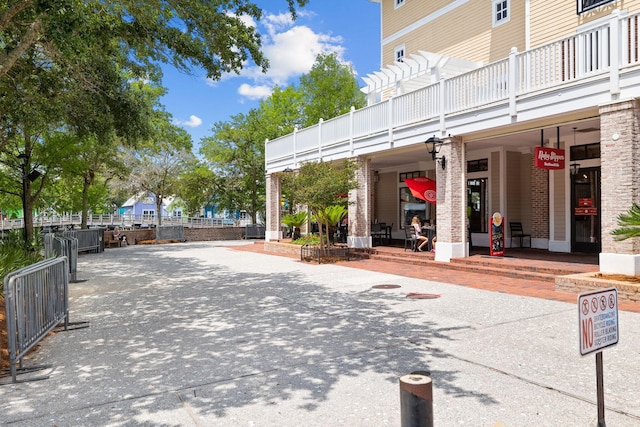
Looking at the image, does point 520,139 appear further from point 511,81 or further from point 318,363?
point 318,363

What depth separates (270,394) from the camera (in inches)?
167

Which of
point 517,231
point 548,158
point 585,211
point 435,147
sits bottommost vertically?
point 517,231

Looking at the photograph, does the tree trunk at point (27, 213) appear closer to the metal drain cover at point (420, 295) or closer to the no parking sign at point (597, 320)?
the metal drain cover at point (420, 295)

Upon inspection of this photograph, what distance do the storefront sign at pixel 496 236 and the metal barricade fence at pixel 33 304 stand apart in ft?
35.7

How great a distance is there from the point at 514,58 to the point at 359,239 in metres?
8.54

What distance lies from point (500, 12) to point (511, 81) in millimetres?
6490

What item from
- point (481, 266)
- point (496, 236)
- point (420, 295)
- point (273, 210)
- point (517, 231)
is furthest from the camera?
point (273, 210)

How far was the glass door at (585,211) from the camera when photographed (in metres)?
13.8

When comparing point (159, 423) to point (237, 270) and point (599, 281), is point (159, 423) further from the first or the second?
point (237, 270)

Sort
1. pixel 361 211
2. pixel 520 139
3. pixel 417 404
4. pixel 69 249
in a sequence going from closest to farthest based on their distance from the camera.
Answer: pixel 417 404
pixel 69 249
pixel 520 139
pixel 361 211

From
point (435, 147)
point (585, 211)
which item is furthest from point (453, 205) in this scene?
point (585, 211)

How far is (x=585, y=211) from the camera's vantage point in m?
14.1

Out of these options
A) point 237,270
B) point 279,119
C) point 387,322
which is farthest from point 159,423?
point 279,119

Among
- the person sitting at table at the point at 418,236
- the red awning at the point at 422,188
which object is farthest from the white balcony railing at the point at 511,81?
the person sitting at table at the point at 418,236
